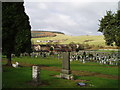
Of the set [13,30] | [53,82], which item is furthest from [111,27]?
[53,82]

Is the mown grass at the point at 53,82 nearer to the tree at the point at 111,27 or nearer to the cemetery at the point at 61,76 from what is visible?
the cemetery at the point at 61,76

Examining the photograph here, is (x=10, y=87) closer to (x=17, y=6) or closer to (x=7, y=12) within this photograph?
(x=7, y=12)

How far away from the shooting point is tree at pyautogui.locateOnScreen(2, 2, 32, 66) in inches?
914

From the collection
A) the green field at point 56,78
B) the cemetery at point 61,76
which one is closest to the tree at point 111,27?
the cemetery at point 61,76

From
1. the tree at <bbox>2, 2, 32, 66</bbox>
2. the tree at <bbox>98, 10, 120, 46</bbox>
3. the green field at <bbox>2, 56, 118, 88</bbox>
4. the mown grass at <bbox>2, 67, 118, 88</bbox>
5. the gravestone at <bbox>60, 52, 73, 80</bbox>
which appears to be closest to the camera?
the mown grass at <bbox>2, 67, 118, 88</bbox>

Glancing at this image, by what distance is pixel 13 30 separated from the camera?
23.9m

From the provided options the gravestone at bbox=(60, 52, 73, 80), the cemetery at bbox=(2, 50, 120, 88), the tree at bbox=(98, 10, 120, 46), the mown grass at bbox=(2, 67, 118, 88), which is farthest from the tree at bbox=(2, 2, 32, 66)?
the tree at bbox=(98, 10, 120, 46)

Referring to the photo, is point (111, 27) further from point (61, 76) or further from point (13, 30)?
point (61, 76)

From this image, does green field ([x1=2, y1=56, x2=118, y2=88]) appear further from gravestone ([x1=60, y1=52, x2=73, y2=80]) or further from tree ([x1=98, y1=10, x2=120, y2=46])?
tree ([x1=98, y1=10, x2=120, y2=46])

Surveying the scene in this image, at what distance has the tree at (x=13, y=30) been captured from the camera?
23203 mm

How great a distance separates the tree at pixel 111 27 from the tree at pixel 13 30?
1945cm

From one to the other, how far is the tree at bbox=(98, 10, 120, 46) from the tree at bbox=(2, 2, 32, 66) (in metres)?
19.5

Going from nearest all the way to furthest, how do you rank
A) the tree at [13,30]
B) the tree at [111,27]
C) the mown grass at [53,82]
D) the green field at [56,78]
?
the mown grass at [53,82], the green field at [56,78], the tree at [13,30], the tree at [111,27]

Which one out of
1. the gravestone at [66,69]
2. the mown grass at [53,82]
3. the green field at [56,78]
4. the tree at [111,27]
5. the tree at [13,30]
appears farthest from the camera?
the tree at [111,27]
